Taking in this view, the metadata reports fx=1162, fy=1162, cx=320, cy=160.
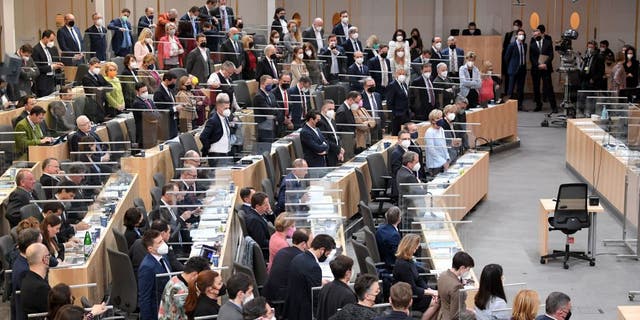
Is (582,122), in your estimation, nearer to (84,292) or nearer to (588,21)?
(588,21)

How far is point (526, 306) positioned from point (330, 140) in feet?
24.6

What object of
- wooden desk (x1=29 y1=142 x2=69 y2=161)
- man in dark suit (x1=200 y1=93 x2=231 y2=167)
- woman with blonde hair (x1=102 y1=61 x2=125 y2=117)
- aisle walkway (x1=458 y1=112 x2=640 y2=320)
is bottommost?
aisle walkway (x1=458 y1=112 x2=640 y2=320)

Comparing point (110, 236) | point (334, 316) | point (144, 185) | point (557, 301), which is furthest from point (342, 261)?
point (144, 185)

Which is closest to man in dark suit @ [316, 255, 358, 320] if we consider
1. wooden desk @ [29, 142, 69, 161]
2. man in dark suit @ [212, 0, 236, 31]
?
wooden desk @ [29, 142, 69, 161]

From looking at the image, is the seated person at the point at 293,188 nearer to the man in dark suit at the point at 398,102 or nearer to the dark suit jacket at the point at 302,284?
the dark suit jacket at the point at 302,284

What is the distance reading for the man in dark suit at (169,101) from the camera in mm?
16141

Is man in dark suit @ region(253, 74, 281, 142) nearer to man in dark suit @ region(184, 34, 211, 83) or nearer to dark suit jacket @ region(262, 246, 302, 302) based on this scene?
man in dark suit @ region(184, 34, 211, 83)

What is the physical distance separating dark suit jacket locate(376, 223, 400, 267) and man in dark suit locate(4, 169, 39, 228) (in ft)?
12.7

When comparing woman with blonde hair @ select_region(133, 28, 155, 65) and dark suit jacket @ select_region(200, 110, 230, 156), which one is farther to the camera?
woman with blonde hair @ select_region(133, 28, 155, 65)

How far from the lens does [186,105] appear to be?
16609mm

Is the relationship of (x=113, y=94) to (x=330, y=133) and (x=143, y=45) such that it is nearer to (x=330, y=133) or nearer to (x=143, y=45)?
(x=143, y=45)

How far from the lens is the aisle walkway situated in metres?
13.4

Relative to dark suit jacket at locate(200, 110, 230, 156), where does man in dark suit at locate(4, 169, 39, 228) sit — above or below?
below

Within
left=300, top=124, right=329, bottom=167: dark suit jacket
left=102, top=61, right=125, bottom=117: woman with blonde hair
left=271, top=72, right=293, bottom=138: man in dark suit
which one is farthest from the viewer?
left=271, top=72, right=293, bottom=138: man in dark suit
